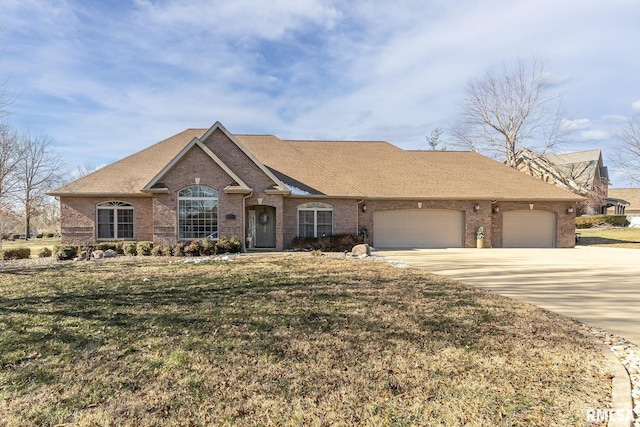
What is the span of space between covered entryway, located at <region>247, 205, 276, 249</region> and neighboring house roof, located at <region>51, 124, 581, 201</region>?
175cm

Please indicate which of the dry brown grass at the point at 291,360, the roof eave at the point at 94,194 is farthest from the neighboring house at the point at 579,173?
the roof eave at the point at 94,194

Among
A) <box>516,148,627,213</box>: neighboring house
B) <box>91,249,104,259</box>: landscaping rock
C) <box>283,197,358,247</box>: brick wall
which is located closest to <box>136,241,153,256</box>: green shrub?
<box>91,249,104,259</box>: landscaping rock

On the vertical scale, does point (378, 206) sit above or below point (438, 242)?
above

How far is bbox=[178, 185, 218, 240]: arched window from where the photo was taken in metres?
16.4

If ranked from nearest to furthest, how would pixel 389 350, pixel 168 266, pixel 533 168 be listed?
pixel 389 350, pixel 168 266, pixel 533 168

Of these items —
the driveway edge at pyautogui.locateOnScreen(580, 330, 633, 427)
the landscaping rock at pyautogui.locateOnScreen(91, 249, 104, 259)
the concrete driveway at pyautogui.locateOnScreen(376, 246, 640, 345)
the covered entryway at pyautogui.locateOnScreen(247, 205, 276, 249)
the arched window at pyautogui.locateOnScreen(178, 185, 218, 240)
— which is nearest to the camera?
the driveway edge at pyautogui.locateOnScreen(580, 330, 633, 427)

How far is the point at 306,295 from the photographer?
750 centimetres

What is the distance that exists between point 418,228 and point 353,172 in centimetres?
→ 495

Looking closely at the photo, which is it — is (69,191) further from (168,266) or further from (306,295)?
(306,295)

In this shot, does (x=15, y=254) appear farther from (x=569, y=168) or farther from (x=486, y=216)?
(x=569, y=168)

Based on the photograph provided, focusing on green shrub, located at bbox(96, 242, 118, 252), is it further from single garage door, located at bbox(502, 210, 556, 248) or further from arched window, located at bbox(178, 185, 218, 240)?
single garage door, located at bbox(502, 210, 556, 248)

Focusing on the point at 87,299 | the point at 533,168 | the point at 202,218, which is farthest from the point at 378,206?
the point at 533,168

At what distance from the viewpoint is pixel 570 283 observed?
9.30m

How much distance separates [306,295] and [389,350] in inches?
121
